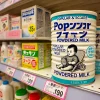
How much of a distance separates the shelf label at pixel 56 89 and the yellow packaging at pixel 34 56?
217mm

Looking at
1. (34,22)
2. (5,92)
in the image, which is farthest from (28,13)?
(5,92)

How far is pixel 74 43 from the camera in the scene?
46 cm

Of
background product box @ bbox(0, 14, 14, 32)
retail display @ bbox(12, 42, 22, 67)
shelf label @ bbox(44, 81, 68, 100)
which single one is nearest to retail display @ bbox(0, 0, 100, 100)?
shelf label @ bbox(44, 81, 68, 100)

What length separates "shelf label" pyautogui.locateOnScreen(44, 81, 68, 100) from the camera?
0.51 m

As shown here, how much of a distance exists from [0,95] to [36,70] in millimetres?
480

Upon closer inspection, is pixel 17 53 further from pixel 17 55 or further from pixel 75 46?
pixel 75 46

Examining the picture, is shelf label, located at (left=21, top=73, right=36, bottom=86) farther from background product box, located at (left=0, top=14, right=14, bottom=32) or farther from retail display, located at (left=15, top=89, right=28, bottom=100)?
background product box, located at (left=0, top=14, right=14, bottom=32)

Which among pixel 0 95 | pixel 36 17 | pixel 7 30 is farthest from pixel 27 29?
pixel 0 95

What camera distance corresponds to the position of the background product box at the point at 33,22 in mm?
757

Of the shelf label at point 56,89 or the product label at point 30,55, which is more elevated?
the product label at point 30,55

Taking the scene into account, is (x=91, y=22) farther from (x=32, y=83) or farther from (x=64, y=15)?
(x=32, y=83)

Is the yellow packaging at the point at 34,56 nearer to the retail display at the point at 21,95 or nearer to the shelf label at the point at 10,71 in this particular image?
the shelf label at the point at 10,71

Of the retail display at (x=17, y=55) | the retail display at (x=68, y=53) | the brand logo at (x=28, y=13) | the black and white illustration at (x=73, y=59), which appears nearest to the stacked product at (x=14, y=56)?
the retail display at (x=17, y=55)

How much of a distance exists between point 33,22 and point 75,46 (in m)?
0.41
